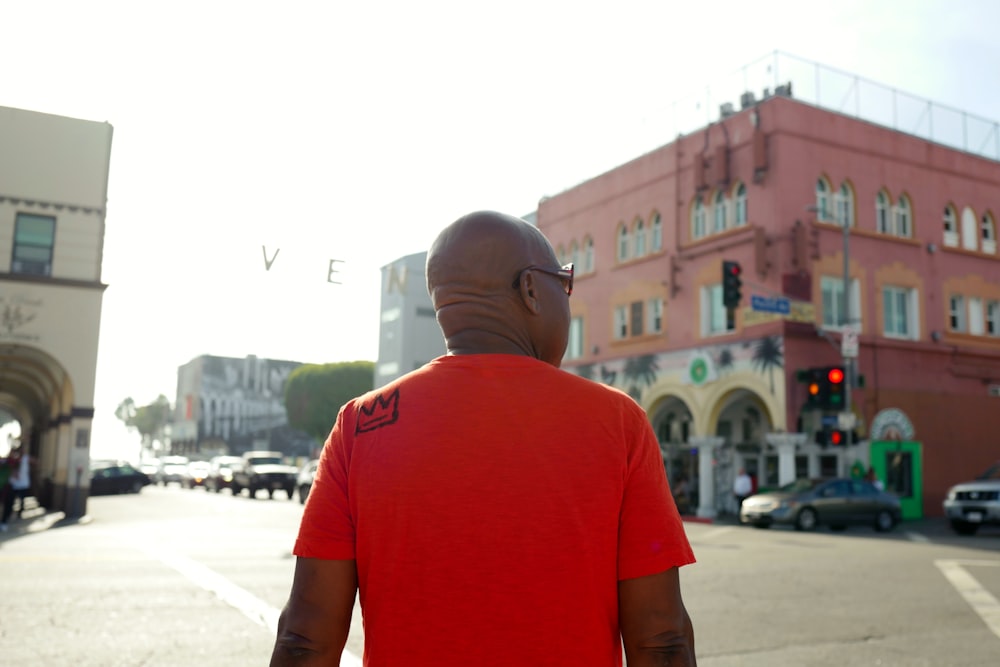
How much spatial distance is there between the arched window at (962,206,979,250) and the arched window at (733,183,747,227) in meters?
8.13

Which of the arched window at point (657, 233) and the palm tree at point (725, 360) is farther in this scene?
the arched window at point (657, 233)

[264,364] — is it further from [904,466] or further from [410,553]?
[410,553]

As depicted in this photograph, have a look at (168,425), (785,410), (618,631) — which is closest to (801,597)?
(618,631)

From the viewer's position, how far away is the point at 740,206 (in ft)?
94.2

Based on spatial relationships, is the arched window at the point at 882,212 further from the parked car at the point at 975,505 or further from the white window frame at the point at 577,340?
the white window frame at the point at 577,340

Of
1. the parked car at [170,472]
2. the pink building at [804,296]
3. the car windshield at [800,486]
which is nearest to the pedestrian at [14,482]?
the car windshield at [800,486]

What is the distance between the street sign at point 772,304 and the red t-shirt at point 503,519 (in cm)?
2270

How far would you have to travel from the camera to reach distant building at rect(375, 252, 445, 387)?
11.1 metres

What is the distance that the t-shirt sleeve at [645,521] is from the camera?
1830mm

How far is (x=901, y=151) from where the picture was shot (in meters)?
29.8

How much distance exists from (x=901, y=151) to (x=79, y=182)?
2362 cm

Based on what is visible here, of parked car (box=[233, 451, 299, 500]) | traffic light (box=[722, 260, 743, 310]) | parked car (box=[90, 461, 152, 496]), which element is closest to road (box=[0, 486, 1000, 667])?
traffic light (box=[722, 260, 743, 310])

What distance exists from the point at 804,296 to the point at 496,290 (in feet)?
86.1

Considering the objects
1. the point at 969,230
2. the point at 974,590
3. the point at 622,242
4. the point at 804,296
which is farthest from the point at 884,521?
the point at 622,242
